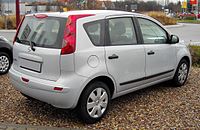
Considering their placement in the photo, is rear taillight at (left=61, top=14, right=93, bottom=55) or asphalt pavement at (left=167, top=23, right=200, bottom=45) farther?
asphalt pavement at (left=167, top=23, right=200, bottom=45)

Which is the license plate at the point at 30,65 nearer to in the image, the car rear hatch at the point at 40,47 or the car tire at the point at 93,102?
the car rear hatch at the point at 40,47

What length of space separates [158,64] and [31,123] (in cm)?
251

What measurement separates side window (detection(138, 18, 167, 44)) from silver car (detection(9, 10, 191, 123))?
0.03 m

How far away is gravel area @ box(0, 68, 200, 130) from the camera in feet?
14.7

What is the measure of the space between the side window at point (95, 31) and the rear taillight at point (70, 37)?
8.5 inches

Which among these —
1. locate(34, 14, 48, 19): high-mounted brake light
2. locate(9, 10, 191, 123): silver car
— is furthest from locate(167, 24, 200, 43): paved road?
locate(34, 14, 48, 19): high-mounted brake light

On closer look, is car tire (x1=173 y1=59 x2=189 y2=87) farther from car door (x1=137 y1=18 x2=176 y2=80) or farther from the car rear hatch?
the car rear hatch

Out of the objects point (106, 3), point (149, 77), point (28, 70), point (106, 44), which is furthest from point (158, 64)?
point (106, 3)

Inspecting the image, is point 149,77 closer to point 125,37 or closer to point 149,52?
point 149,52

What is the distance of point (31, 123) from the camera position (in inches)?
176

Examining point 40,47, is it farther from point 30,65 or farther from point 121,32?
point 121,32

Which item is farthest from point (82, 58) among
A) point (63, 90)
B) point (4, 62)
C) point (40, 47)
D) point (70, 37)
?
point (4, 62)

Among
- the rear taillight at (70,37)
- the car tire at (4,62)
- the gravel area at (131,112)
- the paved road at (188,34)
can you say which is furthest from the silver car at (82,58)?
the paved road at (188,34)

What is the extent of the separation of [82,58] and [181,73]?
9.84 feet
